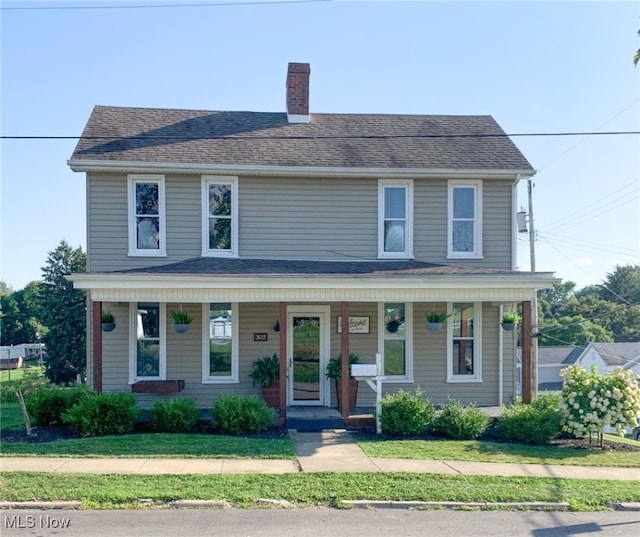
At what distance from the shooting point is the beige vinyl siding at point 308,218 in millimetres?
13336

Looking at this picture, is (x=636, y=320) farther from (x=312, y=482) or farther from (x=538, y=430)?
(x=312, y=482)

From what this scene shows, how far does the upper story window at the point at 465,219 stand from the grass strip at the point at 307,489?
6865 mm

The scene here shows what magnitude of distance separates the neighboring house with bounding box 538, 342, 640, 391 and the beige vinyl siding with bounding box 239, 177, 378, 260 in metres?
25.2

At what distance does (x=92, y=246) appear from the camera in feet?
41.9

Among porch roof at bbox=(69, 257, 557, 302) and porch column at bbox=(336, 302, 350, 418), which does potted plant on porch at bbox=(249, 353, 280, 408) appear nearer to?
porch column at bbox=(336, 302, 350, 418)

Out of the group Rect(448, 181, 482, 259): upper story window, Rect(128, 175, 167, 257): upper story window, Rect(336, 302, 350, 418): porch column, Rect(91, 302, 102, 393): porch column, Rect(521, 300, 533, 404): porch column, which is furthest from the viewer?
Rect(448, 181, 482, 259): upper story window

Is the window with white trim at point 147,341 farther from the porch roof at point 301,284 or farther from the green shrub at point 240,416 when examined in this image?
the green shrub at point 240,416

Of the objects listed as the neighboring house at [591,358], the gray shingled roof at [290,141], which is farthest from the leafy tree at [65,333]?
the neighboring house at [591,358]

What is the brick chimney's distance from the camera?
1527 cm

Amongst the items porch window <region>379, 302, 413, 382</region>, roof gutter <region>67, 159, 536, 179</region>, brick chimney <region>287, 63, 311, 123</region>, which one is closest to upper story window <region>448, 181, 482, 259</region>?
roof gutter <region>67, 159, 536, 179</region>

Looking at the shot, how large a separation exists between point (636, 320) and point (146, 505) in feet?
214

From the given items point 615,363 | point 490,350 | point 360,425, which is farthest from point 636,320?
point 360,425

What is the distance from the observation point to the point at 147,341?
12969 millimetres

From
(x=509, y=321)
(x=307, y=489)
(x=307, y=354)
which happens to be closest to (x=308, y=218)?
(x=307, y=354)
